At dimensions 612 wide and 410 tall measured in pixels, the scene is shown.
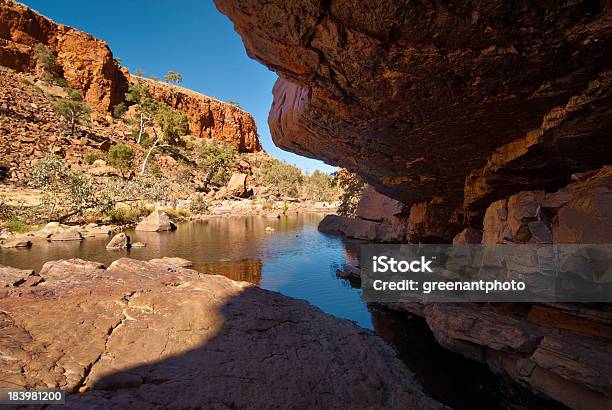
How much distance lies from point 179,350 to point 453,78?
5.18 metres

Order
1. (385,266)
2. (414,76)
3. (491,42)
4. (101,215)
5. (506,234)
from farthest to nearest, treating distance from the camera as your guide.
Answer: (101,215)
(385,266)
(506,234)
(414,76)
(491,42)

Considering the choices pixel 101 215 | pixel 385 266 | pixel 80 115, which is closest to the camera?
pixel 385 266


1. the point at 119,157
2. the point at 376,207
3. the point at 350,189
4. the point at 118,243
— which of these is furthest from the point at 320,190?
the point at 118,243

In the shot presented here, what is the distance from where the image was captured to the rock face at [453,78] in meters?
3.26

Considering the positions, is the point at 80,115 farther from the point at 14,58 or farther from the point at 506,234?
the point at 506,234

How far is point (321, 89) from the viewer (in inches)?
196

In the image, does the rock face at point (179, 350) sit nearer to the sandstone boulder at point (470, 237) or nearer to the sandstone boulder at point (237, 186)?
the sandstone boulder at point (470, 237)

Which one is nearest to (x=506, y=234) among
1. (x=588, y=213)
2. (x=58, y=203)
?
(x=588, y=213)

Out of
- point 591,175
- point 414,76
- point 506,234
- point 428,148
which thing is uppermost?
point 414,76

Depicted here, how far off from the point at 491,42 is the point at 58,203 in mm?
29933

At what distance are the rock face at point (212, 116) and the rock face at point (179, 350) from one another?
86.8 meters

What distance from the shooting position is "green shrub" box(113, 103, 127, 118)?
62728mm

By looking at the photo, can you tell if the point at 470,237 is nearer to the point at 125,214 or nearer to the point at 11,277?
the point at 11,277

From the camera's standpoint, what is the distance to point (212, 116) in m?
91.8
